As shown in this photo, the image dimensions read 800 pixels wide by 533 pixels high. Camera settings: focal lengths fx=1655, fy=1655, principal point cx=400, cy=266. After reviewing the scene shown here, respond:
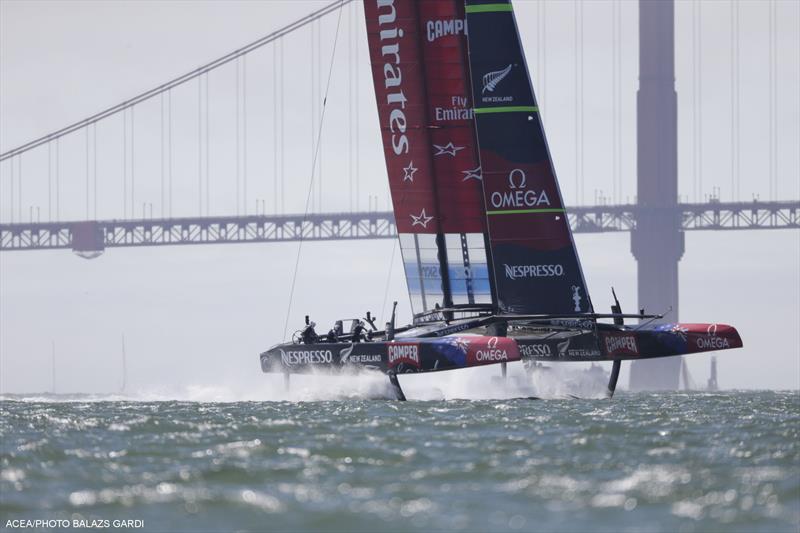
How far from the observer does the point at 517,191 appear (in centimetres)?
2008

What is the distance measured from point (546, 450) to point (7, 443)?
159 inches

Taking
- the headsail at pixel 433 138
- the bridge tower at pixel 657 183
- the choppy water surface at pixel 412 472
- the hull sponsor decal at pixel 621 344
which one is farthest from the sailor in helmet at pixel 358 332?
the bridge tower at pixel 657 183

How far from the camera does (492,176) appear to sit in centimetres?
2009

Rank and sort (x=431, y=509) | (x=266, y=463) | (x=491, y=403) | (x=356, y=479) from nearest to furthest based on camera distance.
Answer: (x=431, y=509)
(x=356, y=479)
(x=266, y=463)
(x=491, y=403)

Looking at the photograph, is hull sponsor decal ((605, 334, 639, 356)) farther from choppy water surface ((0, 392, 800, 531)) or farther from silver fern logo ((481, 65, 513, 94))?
choppy water surface ((0, 392, 800, 531))

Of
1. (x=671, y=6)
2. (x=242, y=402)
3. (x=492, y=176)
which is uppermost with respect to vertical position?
(x=671, y=6)

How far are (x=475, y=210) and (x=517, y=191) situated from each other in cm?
80

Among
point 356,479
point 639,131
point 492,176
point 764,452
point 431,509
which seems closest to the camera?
point 431,509

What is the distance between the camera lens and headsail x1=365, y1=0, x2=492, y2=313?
2055 centimetres

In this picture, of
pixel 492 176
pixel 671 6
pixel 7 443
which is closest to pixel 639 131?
pixel 671 6

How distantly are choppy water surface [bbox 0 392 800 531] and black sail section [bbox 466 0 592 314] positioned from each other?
4.94 m

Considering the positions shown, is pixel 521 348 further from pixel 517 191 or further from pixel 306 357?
pixel 306 357

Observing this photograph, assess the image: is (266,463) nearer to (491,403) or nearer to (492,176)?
(491,403)

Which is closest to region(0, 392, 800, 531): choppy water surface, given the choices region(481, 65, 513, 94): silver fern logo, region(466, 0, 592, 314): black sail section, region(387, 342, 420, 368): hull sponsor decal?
region(387, 342, 420, 368): hull sponsor decal
